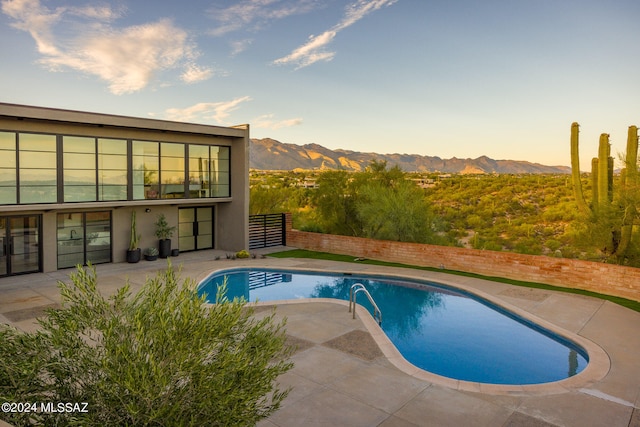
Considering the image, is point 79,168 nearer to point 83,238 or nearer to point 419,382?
point 83,238

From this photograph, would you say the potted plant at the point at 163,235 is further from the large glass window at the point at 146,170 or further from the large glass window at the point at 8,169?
the large glass window at the point at 8,169

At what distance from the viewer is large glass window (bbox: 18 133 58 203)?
521 inches

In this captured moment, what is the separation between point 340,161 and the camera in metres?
134

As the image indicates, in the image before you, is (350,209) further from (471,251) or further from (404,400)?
(404,400)

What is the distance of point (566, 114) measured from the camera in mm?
27312

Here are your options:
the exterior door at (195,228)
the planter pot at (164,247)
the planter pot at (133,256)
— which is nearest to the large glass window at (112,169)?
the planter pot at (133,256)

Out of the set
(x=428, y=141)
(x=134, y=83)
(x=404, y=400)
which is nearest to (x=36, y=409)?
(x=404, y=400)

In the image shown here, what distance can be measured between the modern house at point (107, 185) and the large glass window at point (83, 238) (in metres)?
0.03

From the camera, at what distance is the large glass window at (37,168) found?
13242 mm

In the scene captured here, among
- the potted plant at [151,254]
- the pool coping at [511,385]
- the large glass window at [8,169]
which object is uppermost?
the large glass window at [8,169]

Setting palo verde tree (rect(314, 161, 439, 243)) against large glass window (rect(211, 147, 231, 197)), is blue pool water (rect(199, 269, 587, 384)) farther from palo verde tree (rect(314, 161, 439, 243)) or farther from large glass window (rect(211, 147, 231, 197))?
large glass window (rect(211, 147, 231, 197))

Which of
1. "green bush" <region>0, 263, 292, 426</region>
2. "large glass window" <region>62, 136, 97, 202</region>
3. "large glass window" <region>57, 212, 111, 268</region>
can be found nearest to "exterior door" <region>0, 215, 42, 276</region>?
"large glass window" <region>57, 212, 111, 268</region>

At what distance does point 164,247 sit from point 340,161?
118399 mm

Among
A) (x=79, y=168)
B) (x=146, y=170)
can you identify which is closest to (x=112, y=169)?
(x=79, y=168)
